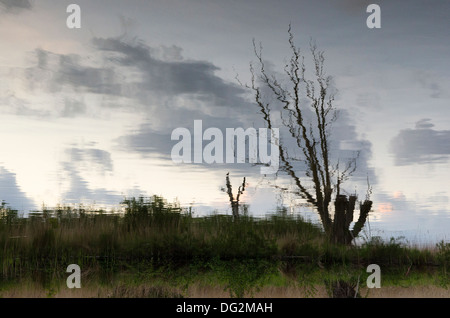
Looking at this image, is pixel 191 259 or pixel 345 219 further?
pixel 345 219

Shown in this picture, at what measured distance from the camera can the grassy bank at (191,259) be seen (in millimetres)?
13812

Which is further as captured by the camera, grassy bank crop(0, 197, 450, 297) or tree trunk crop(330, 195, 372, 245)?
tree trunk crop(330, 195, 372, 245)

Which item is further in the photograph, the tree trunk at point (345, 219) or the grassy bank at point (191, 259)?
the tree trunk at point (345, 219)

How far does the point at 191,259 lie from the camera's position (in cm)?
1566

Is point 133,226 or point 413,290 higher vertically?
point 133,226

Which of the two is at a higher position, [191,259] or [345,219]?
[345,219]

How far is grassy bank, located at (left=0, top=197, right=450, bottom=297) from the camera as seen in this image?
13.8 meters

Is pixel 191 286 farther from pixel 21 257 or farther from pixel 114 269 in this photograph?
pixel 21 257

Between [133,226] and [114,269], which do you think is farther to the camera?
[133,226]
